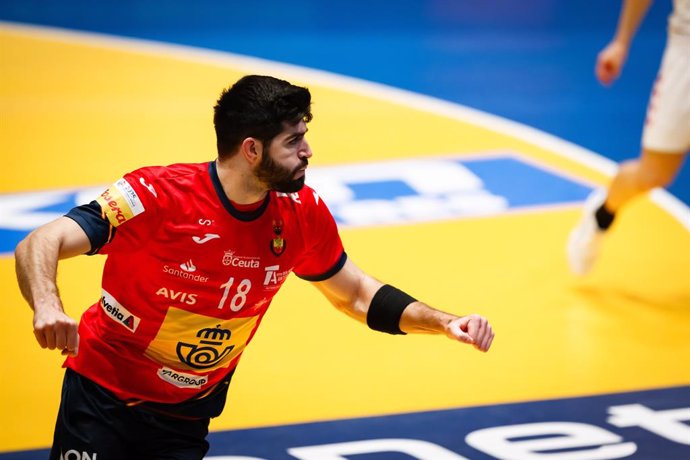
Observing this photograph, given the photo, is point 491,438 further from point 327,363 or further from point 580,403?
point 327,363

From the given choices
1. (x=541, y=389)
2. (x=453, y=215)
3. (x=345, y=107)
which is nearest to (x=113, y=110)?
(x=345, y=107)

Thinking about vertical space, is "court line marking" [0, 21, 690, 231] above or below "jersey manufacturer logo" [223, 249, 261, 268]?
above

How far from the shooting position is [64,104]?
35.2 ft

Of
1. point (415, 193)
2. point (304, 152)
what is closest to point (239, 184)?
point (304, 152)

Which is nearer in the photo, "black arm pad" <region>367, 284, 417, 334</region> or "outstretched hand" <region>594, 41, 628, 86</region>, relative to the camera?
"black arm pad" <region>367, 284, 417, 334</region>

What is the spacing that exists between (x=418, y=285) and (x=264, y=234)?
128 inches

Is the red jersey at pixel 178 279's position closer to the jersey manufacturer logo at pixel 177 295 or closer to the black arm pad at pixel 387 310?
the jersey manufacturer logo at pixel 177 295

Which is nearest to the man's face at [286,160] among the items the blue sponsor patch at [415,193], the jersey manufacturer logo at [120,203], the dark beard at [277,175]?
the dark beard at [277,175]

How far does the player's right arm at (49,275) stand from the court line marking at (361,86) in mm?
5705

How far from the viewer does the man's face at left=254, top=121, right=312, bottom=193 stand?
13.0 ft

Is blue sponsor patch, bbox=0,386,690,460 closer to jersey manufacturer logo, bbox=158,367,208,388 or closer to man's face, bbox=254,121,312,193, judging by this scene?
jersey manufacturer logo, bbox=158,367,208,388

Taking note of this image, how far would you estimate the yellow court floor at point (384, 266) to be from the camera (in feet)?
19.9

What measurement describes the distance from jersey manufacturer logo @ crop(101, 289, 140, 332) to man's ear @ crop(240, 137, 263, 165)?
673 mm

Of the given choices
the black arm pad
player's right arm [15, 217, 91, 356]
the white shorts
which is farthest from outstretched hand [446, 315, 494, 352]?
the white shorts
